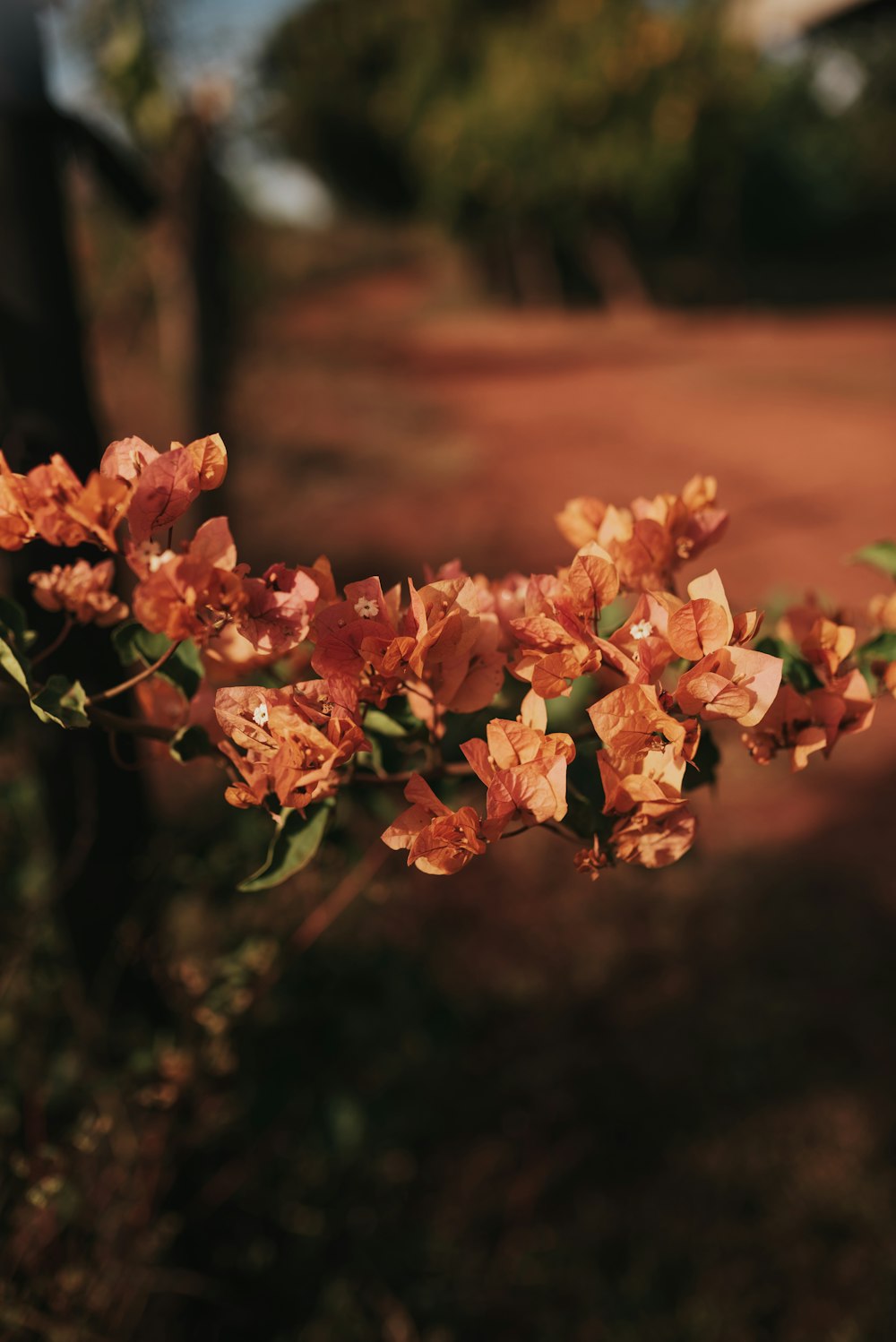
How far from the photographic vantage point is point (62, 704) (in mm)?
572

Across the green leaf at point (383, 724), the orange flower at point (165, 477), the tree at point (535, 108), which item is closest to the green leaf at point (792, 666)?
the green leaf at point (383, 724)

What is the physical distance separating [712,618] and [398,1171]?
4.44 ft

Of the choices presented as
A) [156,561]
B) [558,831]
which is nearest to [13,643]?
[156,561]

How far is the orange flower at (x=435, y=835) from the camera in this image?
1.62 feet

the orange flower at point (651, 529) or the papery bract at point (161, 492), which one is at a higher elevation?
the papery bract at point (161, 492)

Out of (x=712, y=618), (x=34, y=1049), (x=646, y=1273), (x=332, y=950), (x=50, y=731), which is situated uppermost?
(x=712, y=618)

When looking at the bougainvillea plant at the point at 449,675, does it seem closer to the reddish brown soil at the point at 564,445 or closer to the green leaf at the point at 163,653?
the green leaf at the point at 163,653

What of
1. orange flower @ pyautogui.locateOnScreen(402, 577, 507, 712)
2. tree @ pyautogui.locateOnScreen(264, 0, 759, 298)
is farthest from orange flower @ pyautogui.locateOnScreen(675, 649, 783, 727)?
tree @ pyautogui.locateOnScreen(264, 0, 759, 298)

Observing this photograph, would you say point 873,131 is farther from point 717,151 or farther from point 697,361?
point 697,361

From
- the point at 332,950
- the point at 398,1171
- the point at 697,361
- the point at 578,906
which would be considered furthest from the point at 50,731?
the point at 697,361

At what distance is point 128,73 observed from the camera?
1.52m

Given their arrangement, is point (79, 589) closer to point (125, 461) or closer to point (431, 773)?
point (125, 461)

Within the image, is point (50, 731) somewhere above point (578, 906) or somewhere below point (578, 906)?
above

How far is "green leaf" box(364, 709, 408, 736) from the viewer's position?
646 mm
